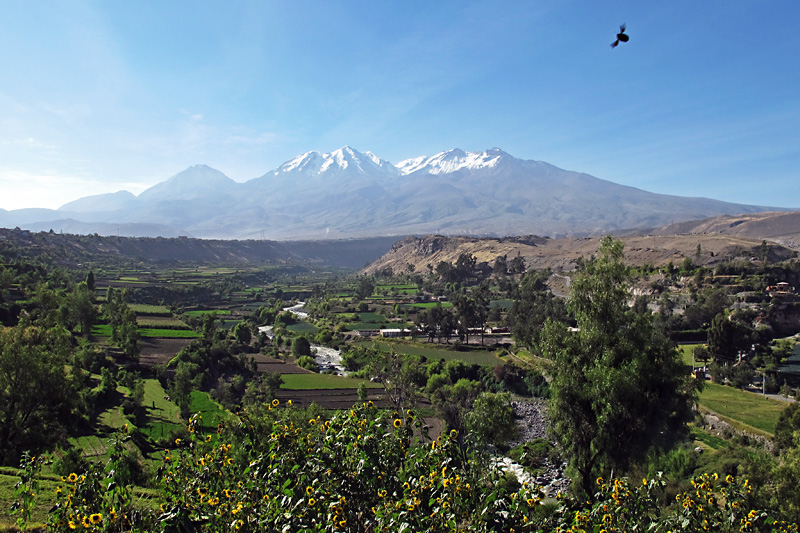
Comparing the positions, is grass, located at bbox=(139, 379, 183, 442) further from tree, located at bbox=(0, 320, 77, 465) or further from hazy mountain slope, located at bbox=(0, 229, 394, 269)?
hazy mountain slope, located at bbox=(0, 229, 394, 269)

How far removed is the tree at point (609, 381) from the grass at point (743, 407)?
42.6 ft

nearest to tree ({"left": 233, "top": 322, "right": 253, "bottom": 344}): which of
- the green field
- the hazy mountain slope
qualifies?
the green field

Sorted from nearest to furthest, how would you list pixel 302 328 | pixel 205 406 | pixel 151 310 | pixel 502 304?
pixel 205 406, pixel 151 310, pixel 302 328, pixel 502 304

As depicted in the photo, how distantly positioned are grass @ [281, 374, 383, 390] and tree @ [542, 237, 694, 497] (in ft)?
73.5

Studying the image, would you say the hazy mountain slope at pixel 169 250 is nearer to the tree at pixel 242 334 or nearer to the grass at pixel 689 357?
the tree at pixel 242 334

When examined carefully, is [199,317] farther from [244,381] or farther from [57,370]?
[57,370]

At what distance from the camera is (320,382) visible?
1388 inches

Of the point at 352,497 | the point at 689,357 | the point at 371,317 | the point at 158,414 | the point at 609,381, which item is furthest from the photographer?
the point at 371,317

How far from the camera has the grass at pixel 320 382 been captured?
3400cm

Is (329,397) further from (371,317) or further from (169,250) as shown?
(169,250)

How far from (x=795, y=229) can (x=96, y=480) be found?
566 feet

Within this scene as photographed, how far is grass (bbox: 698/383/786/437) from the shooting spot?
23.4 metres

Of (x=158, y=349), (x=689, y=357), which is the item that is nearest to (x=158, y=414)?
(x=158, y=349)

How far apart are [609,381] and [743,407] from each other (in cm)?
1979
